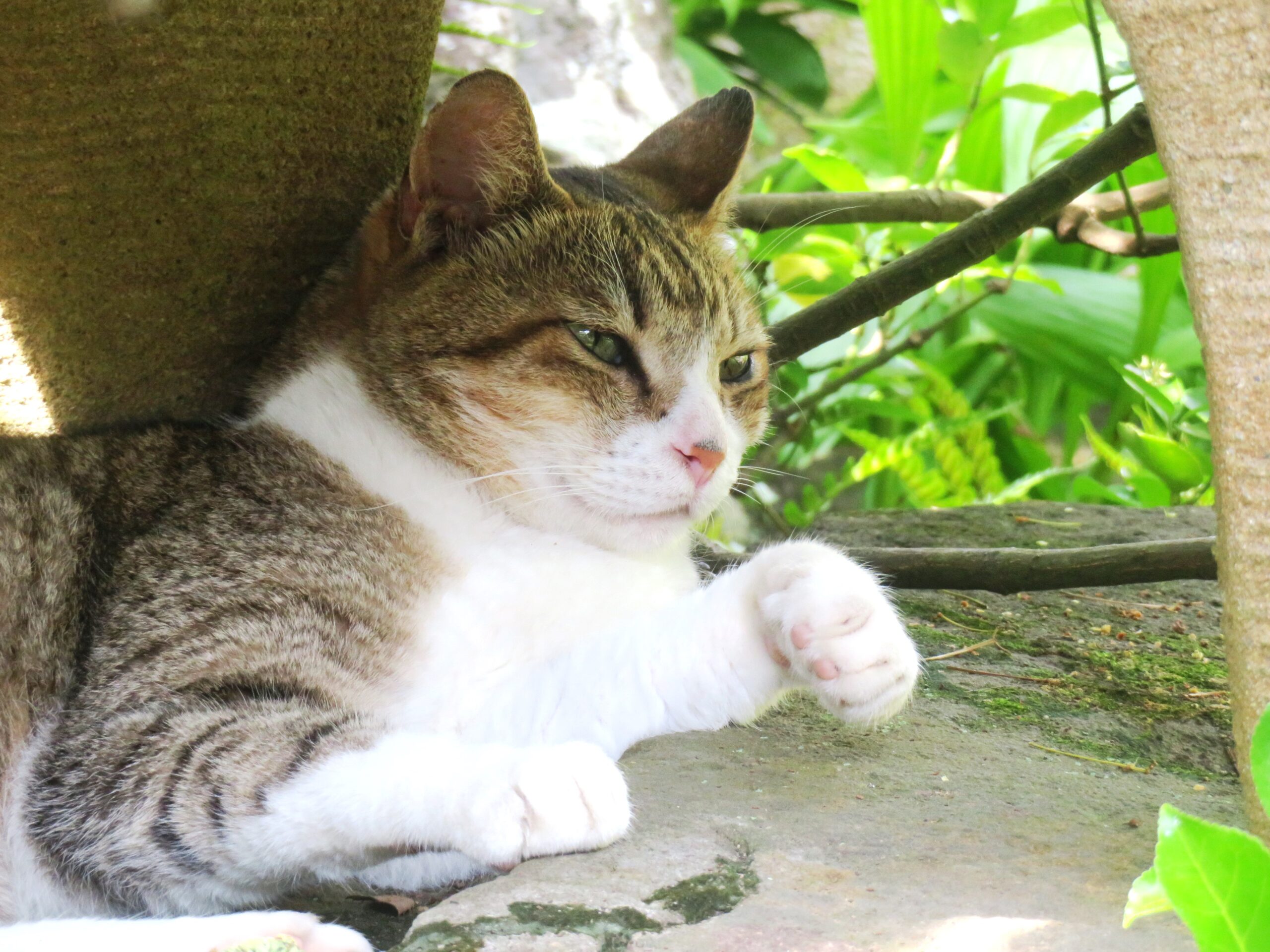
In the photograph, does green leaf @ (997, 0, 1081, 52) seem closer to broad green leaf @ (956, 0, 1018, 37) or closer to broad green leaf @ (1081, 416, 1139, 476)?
broad green leaf @ (956, 0, 1018, 37)

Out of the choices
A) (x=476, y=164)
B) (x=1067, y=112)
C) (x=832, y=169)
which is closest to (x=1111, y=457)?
(x=1067, y=112)

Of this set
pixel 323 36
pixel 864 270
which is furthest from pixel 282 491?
pixel 864 270

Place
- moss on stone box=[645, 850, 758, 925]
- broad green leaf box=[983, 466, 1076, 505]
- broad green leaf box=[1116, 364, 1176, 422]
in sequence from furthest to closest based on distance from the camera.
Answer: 1. broad green leaf box=[983, 466, 1076, 505]
2. broad green leaf box=[1116, 364, 1176, 422]
3. moss on stone box=[645, 850, 758, 925]

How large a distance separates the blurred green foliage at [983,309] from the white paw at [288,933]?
1.66m

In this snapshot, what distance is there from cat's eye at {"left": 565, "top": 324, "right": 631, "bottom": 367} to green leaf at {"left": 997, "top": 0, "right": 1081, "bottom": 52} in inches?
69.9

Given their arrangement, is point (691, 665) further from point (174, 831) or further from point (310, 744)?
point (174, 831)

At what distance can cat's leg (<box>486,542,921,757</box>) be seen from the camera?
5.94 feet

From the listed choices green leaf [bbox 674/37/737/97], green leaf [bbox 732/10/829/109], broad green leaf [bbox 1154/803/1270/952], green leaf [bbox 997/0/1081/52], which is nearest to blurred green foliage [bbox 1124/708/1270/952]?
broad green leaf [bbox 1154/803/1270/952]

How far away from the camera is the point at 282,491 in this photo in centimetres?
199

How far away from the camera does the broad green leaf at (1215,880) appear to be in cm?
96

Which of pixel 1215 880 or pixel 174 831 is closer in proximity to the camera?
pixel 1215 880

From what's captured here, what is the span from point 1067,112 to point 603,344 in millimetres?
2013

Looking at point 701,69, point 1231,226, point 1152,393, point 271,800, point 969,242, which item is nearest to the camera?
point 1231,226

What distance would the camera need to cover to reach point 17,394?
2.38 m
